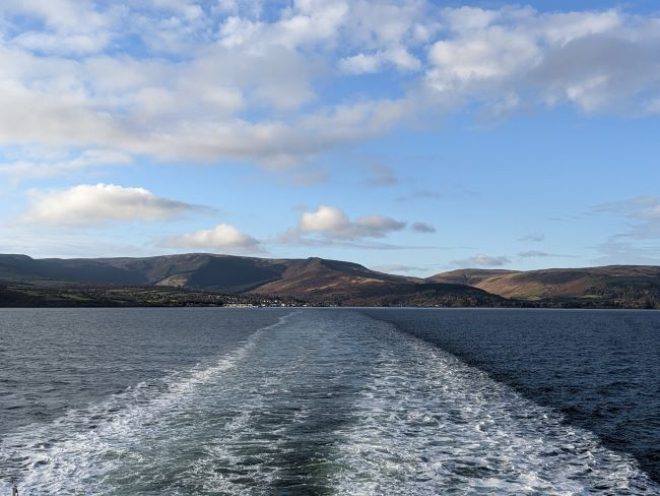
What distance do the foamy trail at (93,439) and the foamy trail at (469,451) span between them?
9209 mm

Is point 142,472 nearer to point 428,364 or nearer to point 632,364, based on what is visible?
point 428,364

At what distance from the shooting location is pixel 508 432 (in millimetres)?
29922

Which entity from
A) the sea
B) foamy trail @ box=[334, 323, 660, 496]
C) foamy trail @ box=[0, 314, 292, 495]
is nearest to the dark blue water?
the sea

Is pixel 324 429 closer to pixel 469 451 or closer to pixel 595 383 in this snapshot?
pixel 469 451

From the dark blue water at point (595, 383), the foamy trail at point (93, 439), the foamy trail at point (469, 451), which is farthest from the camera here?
the dark blue water at point (595, 383)

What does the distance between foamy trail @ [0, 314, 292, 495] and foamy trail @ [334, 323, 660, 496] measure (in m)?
9.21

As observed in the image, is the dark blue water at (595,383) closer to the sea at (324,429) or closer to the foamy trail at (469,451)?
the sea at (324,429)

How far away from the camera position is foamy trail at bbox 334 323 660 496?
2119 cm

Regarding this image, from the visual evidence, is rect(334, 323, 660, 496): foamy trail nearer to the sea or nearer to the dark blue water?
the sea

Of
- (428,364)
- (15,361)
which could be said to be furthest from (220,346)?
(428,364)

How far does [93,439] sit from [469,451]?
18131 millimetres

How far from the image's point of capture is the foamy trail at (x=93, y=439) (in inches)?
839

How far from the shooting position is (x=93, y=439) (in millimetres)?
27422

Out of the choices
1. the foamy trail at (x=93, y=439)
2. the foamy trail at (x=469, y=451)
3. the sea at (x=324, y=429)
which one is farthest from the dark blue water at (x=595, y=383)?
the foamy trail at (x=93, y=439)
